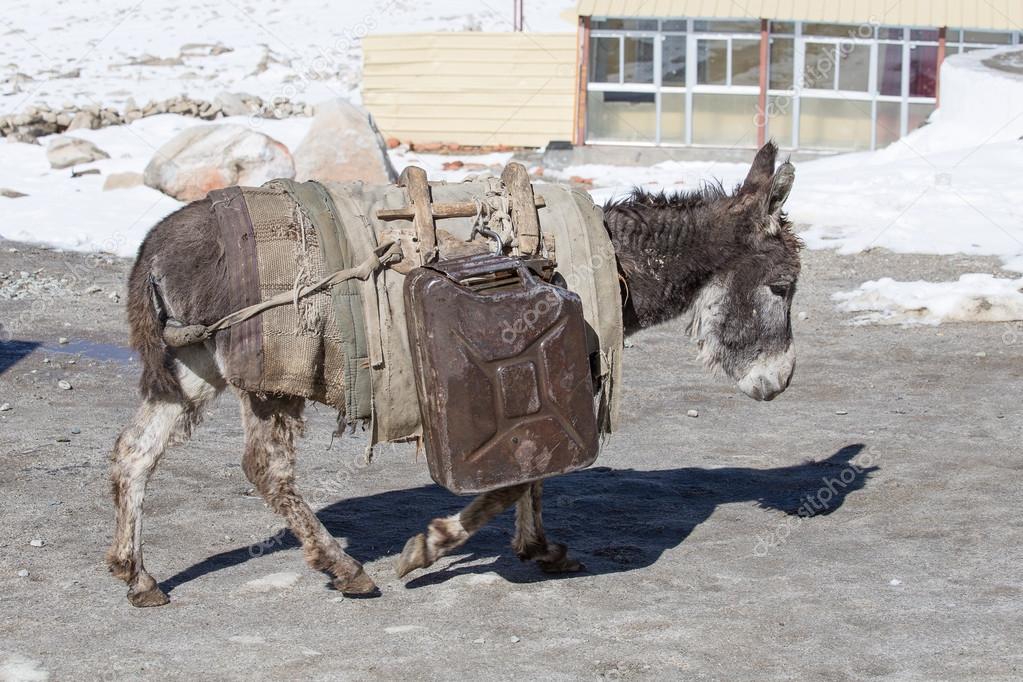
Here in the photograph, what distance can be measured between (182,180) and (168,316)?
1233cm

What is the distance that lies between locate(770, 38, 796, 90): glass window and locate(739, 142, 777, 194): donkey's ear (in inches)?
720

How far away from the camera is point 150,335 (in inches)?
200

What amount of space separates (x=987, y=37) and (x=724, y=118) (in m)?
5.09

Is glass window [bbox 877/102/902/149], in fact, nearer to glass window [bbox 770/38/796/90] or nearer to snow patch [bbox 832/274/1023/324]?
glass window [bbox 770/38/796/90]

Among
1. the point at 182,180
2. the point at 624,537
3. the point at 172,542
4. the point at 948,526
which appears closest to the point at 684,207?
the point at 624,537

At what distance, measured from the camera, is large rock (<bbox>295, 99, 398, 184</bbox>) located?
1755 cm

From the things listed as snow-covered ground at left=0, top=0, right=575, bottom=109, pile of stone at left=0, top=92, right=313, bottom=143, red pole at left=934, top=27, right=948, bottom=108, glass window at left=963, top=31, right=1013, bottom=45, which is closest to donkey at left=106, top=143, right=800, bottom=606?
red pole at left=934, top=27, right=948, bottom=108

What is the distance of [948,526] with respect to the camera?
240 inches

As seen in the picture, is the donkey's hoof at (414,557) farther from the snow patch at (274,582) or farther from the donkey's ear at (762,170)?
the donkey's ear at (762,170)

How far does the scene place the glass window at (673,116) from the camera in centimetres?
2320

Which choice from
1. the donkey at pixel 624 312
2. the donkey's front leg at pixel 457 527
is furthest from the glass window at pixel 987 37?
the donkey's front leg at pixel 457 527

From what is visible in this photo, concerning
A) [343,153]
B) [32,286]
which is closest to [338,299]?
[32,286]

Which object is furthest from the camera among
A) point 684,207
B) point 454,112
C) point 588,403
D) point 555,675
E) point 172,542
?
point 454,112

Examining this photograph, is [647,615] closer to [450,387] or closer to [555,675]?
[555,675]
